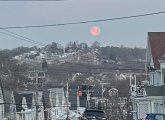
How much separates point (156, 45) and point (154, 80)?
3.37 meters

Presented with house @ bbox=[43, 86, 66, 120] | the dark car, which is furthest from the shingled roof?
house @ bbox=[43, 86, 66, 120]

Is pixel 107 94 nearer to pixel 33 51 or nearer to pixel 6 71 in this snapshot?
pixel 6 71

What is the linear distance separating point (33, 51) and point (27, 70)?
3051cm

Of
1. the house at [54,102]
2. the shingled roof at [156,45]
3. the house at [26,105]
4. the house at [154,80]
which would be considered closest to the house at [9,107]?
the house at [26,105]

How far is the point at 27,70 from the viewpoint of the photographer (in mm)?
74938

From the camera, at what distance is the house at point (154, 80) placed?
53.9 m

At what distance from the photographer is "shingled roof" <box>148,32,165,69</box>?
56.7 meters

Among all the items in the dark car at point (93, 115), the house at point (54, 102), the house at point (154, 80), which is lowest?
the house at point (54, 102)

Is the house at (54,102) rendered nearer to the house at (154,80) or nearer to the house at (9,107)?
the house at (9,107)

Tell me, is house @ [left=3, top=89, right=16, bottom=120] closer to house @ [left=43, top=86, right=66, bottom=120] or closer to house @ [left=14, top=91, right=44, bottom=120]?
house @ [left=14, top=91, right=44, bottom=120]

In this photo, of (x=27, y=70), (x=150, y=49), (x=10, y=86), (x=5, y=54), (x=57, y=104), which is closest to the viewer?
(x=5, y=54)

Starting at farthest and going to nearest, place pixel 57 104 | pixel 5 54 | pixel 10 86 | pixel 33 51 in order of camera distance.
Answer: pixel 57 104, pixel 10 86, pixel 5 54, pixel 33 51

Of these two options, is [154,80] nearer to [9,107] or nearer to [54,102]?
[9,107]

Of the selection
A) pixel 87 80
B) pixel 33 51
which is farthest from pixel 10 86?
pixel 33 51
